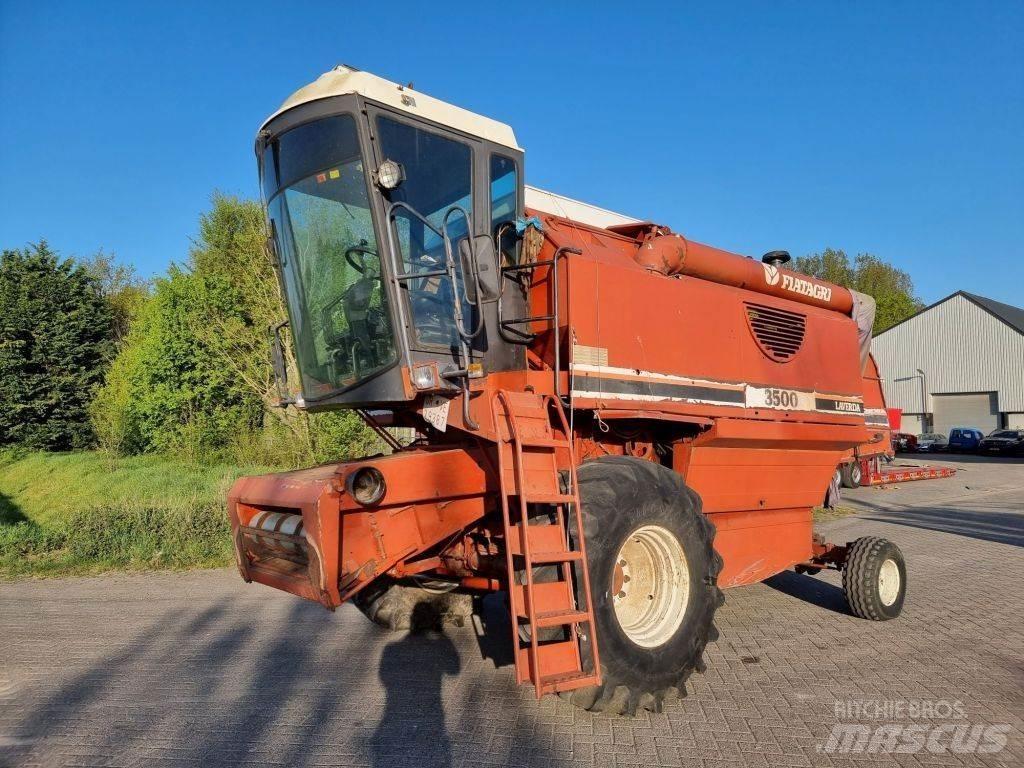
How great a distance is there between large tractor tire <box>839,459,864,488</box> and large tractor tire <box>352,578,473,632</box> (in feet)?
38.8

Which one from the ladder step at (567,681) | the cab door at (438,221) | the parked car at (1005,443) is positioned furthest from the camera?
the parked car at (1005,443)

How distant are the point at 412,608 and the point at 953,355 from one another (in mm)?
41969

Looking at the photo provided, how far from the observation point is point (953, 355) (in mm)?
39188

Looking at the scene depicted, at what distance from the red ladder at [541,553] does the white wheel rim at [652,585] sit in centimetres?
62

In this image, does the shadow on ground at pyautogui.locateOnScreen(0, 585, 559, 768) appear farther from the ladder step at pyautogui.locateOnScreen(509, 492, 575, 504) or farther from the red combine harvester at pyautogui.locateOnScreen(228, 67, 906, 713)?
the ladder step at pyautogui.locateOnScreen(509, 492, 575, 504)

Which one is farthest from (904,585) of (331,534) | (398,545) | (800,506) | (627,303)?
(331,534)

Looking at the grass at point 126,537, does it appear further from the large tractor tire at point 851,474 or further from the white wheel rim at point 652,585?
the large tractor tire at point 851,474

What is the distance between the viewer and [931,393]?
40.2 metres

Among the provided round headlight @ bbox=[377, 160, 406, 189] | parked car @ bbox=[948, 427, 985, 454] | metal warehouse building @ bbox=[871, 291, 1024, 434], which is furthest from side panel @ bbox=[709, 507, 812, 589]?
metal warehouse building @ bbox=[871, 291, 1024, 434]

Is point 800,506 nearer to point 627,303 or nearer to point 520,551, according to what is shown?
point 627,303

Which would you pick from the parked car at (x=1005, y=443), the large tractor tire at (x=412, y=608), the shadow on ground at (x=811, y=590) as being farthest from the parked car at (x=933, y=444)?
the large tractor tire at (x=412, y=608)

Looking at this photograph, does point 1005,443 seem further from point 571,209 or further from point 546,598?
point 546,598

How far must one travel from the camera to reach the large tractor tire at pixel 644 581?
153 inches

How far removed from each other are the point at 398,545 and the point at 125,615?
179 inches
